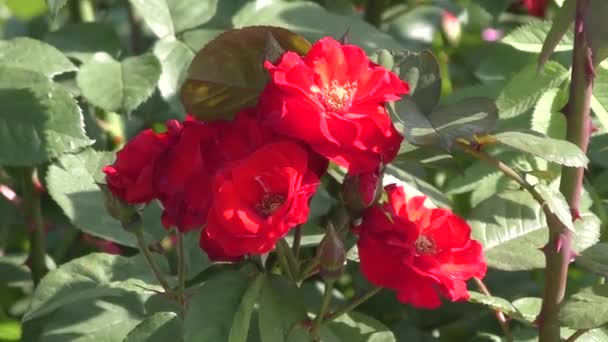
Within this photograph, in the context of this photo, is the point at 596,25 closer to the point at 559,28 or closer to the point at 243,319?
the point at 559,28

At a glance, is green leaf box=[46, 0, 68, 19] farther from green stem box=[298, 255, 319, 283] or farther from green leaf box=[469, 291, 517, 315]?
green leaf box=[469, 291, 517, 315]

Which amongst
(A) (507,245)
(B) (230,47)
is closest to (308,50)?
(B) (230,47)

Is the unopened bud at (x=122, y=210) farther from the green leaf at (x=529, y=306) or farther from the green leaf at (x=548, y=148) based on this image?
the green leaf at (x=529, y=306)

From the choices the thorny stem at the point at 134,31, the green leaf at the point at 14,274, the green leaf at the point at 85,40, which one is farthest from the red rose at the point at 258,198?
the thorny stem at the point at 134,31

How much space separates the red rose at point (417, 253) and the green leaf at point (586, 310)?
0.10 m

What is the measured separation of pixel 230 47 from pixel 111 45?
486 mm

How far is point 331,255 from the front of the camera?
88cm

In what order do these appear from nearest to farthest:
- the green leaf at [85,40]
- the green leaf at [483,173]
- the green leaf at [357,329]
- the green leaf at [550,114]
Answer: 1. the green leaf at [357,329]
2. the green leaf at [550,114]
3. the green leaf at [483,173]
4. the green leaf at [85,40]

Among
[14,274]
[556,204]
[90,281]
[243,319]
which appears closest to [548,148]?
[556,204]

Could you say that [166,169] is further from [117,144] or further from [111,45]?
[117,144]

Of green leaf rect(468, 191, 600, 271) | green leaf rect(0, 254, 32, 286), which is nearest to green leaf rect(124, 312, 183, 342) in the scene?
green leaf rect(468, 191, 600, 271)

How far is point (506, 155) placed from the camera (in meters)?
1.30

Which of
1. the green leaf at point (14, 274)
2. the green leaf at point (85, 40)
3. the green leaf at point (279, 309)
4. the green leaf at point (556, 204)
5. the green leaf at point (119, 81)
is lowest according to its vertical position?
the green leaf at point (14, 274)

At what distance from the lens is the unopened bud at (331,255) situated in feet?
2.89
